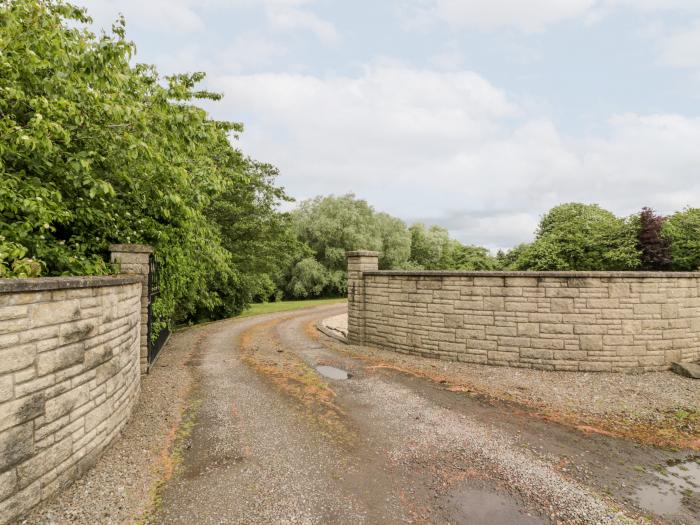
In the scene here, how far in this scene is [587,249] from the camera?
34.5 m

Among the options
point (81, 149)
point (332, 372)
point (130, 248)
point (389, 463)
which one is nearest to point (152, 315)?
point (130, 248)

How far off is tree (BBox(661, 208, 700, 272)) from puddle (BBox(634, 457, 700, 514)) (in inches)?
1375

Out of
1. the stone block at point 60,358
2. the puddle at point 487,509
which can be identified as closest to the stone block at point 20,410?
the stone block at point 60,358

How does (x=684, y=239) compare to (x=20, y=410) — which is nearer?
(x=20, y=410)

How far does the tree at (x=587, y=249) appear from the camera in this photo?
31.8 metres

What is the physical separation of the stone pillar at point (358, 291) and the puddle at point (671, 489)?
8.48m

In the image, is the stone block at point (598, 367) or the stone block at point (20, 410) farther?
the stone block at point (598, 367)

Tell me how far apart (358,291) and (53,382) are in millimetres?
9251

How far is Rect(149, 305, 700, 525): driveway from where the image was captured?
12.0ft

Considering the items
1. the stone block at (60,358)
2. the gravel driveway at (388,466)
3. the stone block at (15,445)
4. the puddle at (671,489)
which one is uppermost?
the stone block at (60,358)

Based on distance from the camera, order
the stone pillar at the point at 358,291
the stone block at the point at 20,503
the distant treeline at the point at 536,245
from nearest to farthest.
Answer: the stone block at the point at 20,503 < the stone pillar at the point at 358,291 < the distant treeline at the point at 536,245

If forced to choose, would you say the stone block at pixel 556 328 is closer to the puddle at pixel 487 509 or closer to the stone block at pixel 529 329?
the stone block at pixel 529 329

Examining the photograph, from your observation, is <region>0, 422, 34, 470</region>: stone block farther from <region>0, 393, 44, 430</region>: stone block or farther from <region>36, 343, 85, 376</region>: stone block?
<region>36, 343, 85, 376</region>: stone block

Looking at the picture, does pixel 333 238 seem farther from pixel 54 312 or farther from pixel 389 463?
pixel 54 312
